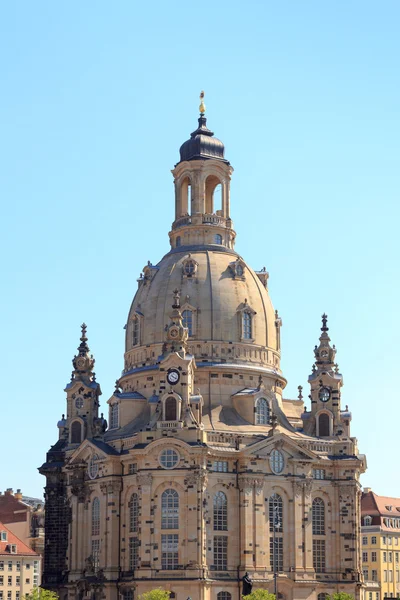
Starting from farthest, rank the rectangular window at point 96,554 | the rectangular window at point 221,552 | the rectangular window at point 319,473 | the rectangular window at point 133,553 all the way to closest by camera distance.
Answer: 1. the rectangular window at point 319,473
2. the rectangular window at point 96,554
3. the rectangular window at point 133,553
4. the rectangular window at point 221,552

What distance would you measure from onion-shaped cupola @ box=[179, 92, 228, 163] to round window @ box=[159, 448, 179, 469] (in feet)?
118

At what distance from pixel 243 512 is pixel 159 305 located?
970 inches

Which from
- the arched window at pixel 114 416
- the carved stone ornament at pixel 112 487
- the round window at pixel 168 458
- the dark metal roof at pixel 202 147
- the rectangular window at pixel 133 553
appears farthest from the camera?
the dark metal roof at pixel 202 147

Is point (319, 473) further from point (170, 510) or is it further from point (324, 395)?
point (170, 510)

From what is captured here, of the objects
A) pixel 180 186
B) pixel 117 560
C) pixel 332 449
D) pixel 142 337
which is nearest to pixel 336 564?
pixel 332 449

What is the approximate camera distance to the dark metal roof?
144 m

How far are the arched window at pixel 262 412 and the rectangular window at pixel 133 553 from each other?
17.2 metres

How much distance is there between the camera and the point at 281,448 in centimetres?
12762

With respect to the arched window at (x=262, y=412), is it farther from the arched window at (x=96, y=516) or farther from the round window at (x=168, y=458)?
the arched window at (x=96, y=516)

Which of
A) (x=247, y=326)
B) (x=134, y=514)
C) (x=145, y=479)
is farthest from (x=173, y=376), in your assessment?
(x=134, y=514)

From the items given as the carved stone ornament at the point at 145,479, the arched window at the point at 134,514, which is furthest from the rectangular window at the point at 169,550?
the carved stone ornament at the point at 145,479

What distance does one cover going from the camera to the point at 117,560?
126812 mm

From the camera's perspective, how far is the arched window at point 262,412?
130m

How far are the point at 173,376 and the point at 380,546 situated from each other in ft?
164
